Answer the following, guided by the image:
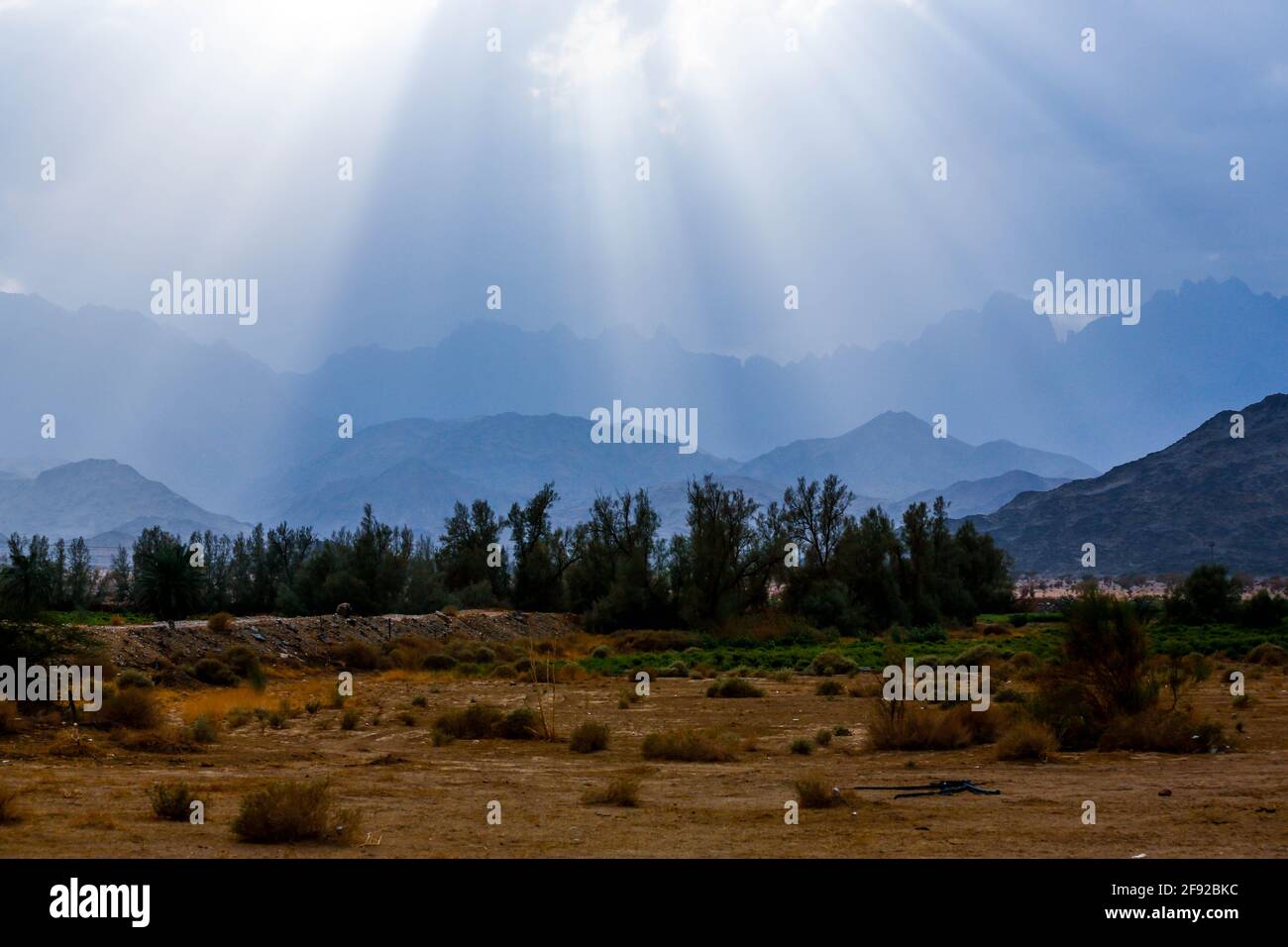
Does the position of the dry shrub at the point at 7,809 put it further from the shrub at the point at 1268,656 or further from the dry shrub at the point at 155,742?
the shrub at the point at 1268,656

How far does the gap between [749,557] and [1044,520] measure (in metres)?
137

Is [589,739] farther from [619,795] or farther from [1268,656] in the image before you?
[1268,656]

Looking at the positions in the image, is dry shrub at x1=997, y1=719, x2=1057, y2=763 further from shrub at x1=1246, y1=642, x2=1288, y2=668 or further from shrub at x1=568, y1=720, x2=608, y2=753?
shrub at x1=1246, y1=642, x2=1288, y2=668

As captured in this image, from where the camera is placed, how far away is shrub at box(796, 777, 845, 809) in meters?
13.3

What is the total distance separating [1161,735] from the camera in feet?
59.2

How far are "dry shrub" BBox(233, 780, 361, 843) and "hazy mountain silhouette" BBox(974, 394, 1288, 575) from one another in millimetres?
145797

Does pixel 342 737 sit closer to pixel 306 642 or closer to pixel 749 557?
pixel 306 642

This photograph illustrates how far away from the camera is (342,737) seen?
22312 millimetres

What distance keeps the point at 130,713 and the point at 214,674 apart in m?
13.7

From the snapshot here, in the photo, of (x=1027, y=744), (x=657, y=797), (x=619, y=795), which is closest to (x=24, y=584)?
(x=657, y=797)

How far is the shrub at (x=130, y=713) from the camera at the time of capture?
21703 mm
